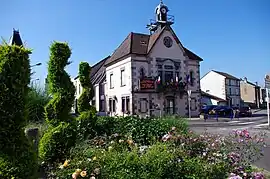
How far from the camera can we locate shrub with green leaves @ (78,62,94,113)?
12.8m

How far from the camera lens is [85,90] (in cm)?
1298

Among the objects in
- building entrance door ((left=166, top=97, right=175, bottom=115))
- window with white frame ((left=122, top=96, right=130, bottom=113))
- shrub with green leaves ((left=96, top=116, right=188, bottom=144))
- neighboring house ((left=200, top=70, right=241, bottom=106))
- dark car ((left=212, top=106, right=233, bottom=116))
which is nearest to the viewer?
shrub with green leaves ((left=96, top=116, right=188, bottom=144))

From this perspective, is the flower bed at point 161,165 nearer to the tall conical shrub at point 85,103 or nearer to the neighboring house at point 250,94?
the tall conical shrub at point 85,103

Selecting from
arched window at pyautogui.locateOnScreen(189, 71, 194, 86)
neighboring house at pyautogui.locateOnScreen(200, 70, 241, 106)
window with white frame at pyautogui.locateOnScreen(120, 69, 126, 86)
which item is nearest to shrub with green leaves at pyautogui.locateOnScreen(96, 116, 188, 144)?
window with white frame at pyautogui.locateOnScreen(120, 69, 126, 86)

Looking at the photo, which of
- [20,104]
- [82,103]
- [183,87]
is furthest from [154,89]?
[20,104]

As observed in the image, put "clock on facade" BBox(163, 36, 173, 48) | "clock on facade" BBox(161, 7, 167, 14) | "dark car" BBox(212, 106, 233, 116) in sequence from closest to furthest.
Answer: "clock on facade" BBox(163, 36, 173, 48)
"dark car" BBox(212, 106, 233, 116)
"clock on facade" BBox(161, 7, 167, 14)

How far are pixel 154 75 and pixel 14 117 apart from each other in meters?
32.6

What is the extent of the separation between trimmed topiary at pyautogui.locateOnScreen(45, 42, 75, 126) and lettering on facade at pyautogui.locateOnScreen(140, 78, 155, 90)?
27.4 metres

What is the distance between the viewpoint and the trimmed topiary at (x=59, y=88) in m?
7.72

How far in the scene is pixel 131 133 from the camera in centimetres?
950

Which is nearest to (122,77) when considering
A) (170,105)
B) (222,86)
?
(170,105)

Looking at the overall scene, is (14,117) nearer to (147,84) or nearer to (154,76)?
(147,84)

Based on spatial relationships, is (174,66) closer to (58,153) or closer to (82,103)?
(82,103)

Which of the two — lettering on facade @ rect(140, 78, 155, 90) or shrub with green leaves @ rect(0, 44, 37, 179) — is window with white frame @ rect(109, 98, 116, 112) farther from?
shrub with green leaves @ rect(0, 44, 37, 179)
